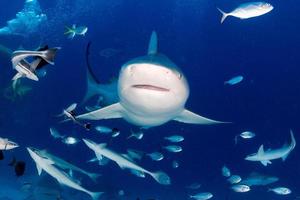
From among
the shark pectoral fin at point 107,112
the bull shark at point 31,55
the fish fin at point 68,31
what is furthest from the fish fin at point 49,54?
the fish fin at point 68,31

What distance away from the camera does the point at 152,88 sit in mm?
4426

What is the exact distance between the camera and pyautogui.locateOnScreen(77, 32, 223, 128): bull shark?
13.8 feet

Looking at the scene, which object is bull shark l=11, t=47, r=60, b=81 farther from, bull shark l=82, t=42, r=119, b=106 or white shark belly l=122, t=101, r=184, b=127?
bull shark l=82, t=42, r=119, b=106

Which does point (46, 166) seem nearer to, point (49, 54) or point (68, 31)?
point (49, 54)

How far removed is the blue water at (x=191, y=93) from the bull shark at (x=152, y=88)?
11.1m

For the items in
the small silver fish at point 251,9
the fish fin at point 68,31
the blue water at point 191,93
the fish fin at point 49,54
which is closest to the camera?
the fish fin at point 49,54

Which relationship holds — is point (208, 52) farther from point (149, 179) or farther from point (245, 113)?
point (149, 179)

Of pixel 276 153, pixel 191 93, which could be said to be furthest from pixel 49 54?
pixel 191 93

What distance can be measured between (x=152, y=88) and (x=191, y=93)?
27.9m

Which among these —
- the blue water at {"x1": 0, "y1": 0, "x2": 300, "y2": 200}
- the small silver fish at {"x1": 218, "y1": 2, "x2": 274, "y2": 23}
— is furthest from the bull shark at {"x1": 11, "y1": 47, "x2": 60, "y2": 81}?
the blue water at {"x1": 0, "y1": 0, "x2": 300, "y2": 200}

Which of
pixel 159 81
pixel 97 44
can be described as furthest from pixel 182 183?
pixel 97 44

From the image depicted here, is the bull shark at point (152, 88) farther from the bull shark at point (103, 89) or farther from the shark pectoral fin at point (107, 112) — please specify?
the bull shark at point (103, 89)

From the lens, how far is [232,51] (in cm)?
3462

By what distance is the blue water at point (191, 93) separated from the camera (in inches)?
844
